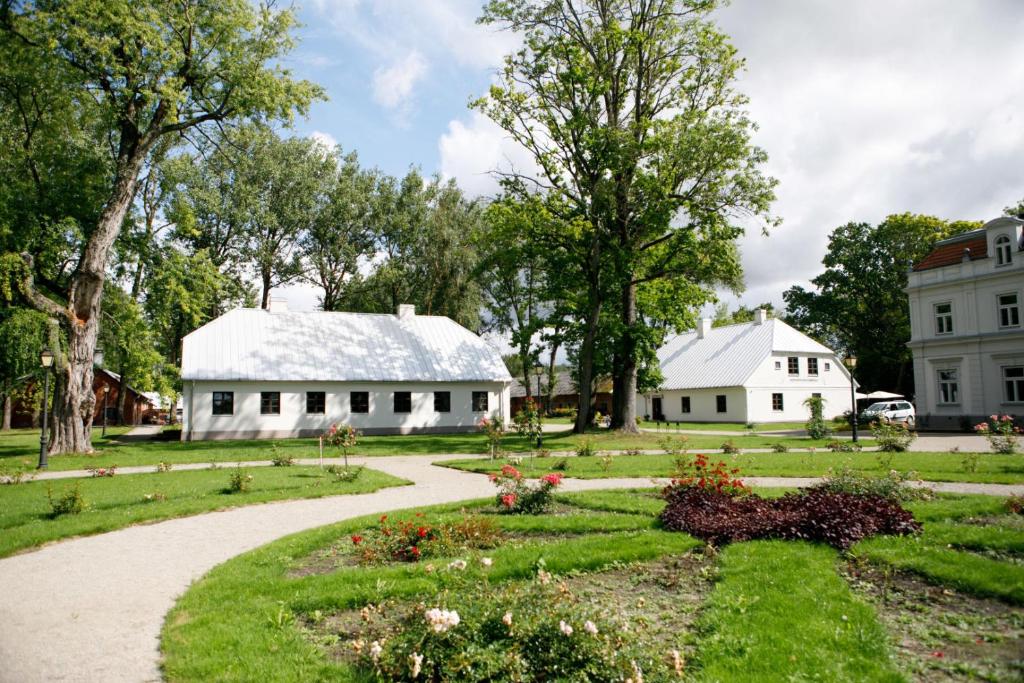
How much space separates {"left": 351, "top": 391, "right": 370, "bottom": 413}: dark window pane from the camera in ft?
106

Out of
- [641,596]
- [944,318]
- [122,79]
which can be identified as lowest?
[641,596]

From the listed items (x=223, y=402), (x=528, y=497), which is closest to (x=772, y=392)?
(x=223, y=402)

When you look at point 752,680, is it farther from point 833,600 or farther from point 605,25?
point 605,25

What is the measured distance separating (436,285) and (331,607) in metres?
40.8

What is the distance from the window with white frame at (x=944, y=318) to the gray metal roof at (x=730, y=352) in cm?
1069

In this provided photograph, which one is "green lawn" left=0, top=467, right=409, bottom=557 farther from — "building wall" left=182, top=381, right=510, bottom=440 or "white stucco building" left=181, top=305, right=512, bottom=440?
"white stucco building" left=181, top=305, right=512, bottom=440

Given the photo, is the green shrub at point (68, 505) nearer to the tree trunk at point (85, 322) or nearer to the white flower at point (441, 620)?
the white flower at point (441, 620)

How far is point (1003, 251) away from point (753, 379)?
15.2 meters

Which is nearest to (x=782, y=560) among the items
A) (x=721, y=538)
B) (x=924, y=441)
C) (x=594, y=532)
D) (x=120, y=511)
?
(x=721, y=538)

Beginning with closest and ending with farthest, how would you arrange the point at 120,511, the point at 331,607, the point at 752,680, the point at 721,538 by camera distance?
the point at 752,680, the point at 331,607, the point at 721,538, the point at 120,511

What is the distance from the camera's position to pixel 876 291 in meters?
53.0

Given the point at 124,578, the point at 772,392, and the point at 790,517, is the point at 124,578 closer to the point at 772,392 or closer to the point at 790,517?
the point at 790,517

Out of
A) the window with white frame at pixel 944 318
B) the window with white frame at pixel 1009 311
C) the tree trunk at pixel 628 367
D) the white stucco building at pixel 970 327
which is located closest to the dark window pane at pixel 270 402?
the tree trunk at pixel 628 367

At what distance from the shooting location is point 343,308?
48.7 m
